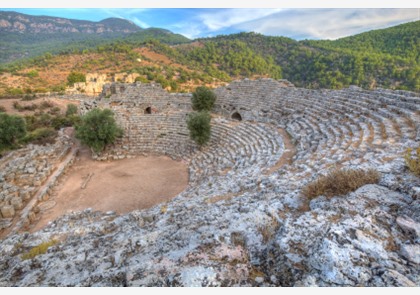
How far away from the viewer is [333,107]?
1325cm

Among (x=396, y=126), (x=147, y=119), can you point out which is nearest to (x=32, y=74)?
(x=147, y=119)

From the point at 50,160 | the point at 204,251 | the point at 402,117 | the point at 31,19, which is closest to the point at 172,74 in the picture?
the point at 50,160

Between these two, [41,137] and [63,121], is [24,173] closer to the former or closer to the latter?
[41,137]

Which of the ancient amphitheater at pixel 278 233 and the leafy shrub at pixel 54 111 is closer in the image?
the ancient amphitheater at pixel 278 233

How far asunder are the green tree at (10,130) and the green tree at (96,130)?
4045 millimetres

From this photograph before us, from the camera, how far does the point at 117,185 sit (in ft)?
44.7

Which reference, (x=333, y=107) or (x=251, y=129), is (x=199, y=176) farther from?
(x=333, y=107)

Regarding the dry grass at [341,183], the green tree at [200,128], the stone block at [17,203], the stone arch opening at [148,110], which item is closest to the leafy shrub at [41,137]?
the stone arch opening at [148,110]

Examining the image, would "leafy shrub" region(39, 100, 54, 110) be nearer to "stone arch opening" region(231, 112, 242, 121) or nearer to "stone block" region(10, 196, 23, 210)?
"stone block" region(10, 196, 23, 210)

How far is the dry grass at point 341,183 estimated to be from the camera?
170 inches

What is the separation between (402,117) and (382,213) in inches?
308

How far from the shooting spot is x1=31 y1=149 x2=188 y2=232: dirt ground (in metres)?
11.4

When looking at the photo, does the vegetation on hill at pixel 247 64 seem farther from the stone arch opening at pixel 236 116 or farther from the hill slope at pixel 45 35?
the hill slope at pixel 45 35

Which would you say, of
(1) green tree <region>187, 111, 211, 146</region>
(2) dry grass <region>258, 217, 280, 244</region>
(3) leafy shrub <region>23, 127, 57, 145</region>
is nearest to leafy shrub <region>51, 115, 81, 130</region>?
(3) leafy shrub <region>23, 127, 57, 145</region>
